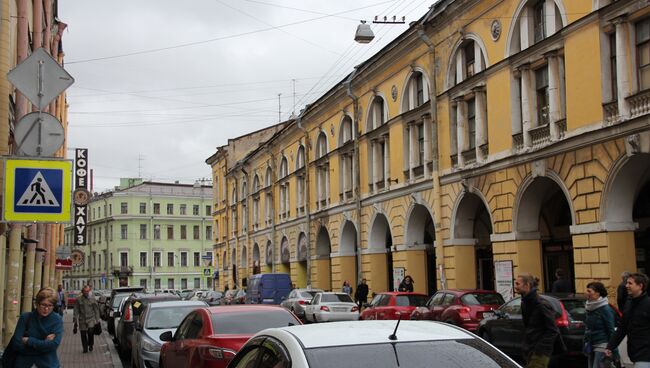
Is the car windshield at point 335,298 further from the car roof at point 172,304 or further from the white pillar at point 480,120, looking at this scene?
the car roof at point 172,304

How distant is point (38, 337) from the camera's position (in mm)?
7684

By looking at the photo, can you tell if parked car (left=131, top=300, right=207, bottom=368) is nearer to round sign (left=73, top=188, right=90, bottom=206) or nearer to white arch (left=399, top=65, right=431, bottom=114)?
white arch (left=399, top=65, right=431, bottom=114)

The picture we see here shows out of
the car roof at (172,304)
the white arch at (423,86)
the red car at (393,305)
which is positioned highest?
the white arch at (423,86)

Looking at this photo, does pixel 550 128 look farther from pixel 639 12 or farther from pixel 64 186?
pixel 64 186

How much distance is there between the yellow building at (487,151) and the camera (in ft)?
61.5

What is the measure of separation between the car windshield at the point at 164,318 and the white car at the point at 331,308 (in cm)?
1318

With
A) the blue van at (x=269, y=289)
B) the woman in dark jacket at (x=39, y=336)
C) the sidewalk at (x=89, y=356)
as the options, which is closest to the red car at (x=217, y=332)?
the woman in dark jacket at (x=39, y=336)

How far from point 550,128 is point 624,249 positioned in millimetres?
4116

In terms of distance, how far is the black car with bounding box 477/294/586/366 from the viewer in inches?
525

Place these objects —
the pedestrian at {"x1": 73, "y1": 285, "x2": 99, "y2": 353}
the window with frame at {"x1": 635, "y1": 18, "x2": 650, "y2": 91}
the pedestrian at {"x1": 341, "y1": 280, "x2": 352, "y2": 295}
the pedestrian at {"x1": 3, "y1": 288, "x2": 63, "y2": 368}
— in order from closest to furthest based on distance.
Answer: the pedestrian at {"x1": 3, "y1": 288, "x2": 63, "y2": 368} → the window with frame at {"x1": 635, "y1": 18, "x2": 650, "y2": 91} → the pedestrian at {"x1": 73, "y1": 285, "x2": 99, "y2": 353} → the pedestrian at {"x1": 341, "y1": 280, "x2": 352, "y2": 295}

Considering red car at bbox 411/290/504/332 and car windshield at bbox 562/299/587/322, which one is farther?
red car at bbox 411/290/504/332

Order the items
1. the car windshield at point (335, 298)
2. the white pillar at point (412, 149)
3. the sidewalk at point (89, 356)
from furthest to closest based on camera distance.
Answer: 1. the white pillar at point (412, 149)
2. the car windshield at point (335, 298)
3. the sidewalk at point (89, 356)

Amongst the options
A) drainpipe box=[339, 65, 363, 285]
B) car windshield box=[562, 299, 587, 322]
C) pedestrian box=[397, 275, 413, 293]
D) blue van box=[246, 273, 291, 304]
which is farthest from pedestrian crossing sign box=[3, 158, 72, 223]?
blue van box=[246, 273, 291, 304]

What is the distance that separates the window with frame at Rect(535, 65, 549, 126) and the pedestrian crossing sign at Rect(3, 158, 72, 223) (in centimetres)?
1606
